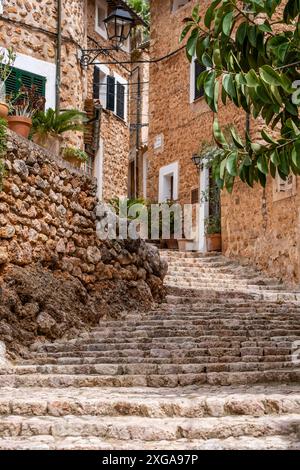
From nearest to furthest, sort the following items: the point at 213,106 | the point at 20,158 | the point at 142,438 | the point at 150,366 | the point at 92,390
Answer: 1. the point at 142,438
2. the point at 213,106
3. the point at 92,390
4. the point at 150,366
5. the point at 20,158

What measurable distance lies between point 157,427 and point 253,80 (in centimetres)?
253

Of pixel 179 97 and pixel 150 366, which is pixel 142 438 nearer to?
pixel 150 366

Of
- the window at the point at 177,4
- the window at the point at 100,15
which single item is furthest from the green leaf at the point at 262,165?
the window at the point at 177,4

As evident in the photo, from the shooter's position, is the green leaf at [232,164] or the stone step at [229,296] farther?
the stone step at [229,296]

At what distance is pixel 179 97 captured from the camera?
19.6 meters

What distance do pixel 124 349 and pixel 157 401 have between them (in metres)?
2.58

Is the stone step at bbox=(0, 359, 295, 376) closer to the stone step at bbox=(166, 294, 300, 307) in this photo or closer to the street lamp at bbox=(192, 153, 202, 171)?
the stone step at bbox=(166, 294, 300, 307)

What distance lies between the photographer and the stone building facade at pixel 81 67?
14516mm

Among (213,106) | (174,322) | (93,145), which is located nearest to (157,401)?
(213,106)

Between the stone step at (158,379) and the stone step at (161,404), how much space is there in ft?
1.83

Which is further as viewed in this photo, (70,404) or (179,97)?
(179,97)

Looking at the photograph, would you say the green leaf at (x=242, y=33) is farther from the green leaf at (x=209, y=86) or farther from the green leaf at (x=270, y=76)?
the green leaf at (x=270, y=76)

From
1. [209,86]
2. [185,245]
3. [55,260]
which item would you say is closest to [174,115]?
[185,245]
